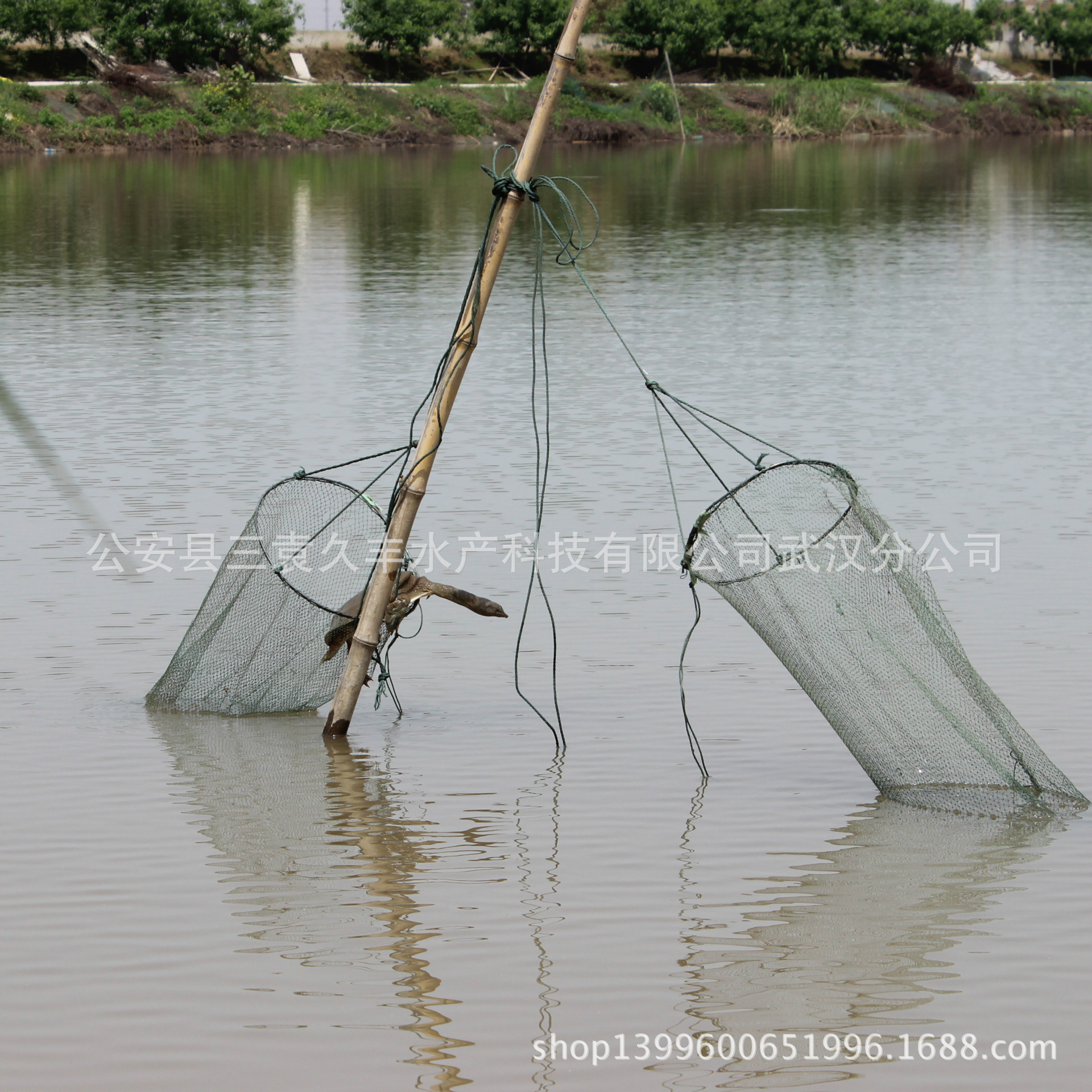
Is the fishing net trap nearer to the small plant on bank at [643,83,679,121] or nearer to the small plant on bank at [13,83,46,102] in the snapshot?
the small plant on bank at [13,83,46,102]

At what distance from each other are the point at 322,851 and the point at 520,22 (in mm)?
69512

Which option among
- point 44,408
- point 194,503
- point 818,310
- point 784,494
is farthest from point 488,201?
point 784,494

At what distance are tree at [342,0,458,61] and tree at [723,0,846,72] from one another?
42.5ft

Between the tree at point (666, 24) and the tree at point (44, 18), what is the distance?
75.0 ft

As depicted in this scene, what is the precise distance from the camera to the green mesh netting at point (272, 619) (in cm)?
695

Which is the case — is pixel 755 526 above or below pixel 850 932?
above

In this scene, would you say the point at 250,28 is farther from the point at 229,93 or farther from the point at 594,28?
the point at 594,28

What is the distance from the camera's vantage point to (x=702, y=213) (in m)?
33.2

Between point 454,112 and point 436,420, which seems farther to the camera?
point 454,112

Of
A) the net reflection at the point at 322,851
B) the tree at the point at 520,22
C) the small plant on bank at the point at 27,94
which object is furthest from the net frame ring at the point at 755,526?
the tree at the point at 520,22

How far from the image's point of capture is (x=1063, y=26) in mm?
87250

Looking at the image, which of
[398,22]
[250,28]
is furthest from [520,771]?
[398,22]

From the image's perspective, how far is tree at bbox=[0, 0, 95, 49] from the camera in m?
59.8

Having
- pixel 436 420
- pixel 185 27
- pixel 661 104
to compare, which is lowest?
pixel 436 420
